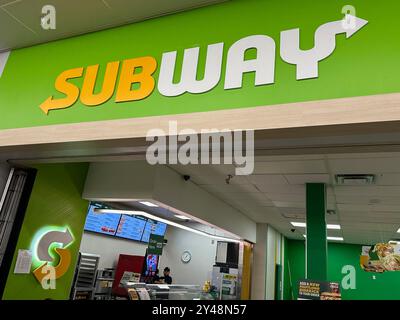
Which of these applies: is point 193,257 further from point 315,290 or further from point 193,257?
point 315,290

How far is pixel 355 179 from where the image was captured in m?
4.40

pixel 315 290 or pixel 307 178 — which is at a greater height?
pixel 307 178

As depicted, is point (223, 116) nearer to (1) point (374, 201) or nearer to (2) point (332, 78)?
(2) point (332, 78)

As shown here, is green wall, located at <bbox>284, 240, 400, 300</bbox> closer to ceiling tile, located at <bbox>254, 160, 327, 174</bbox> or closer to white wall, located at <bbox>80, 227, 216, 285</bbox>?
white wall, located at <bbox>80, 227, 216, 285</bbox>

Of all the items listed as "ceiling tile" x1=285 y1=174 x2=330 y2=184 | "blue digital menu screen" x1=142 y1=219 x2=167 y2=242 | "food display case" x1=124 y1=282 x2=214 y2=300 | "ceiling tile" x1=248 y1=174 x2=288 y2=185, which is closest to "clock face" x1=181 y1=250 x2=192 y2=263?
"blue digital menu screen" x1=142 y1=219 x2=167 y2=242

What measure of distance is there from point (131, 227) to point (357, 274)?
952 centimetres

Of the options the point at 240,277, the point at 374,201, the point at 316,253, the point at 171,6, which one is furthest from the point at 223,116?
the point at 240,277

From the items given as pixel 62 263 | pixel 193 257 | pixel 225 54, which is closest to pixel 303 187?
pixel 62 263

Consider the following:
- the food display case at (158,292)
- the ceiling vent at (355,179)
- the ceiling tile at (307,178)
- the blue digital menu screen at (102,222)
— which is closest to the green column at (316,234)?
the ceiling tile at (307,178)

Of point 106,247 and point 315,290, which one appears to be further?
point 106,247

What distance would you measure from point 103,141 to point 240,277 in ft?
26.7

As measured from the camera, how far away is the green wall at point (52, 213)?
3160 millimetres

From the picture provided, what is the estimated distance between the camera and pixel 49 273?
3490 millimetres

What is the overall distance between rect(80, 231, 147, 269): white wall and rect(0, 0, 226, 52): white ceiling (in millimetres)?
5230
